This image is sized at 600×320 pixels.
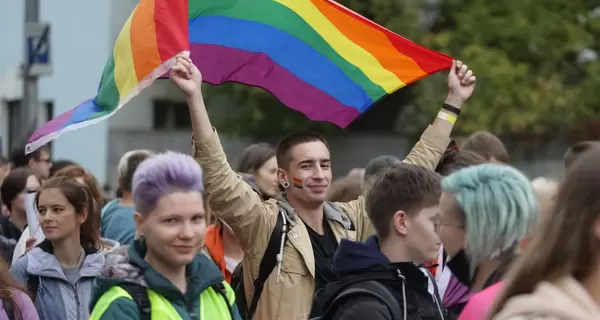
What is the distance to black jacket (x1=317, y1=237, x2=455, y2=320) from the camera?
171 inches

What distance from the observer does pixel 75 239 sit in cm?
664

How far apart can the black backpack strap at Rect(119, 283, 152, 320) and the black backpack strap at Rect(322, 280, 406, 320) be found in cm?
67

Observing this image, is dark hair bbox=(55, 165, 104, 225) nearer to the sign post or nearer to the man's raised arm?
the man's raised arm

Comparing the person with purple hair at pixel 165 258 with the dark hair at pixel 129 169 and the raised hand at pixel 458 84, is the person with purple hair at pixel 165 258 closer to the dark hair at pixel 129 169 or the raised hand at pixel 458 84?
the raised hand at pixel 458 84

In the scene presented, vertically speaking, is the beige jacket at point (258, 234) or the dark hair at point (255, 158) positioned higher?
the dark hair at point (255, 158)

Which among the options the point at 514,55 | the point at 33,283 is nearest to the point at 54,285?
the point at 33,283

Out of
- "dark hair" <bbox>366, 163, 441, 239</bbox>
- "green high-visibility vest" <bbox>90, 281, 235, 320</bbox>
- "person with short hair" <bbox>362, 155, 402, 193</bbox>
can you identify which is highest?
"person with short hair" <bbox>362, 155, 402, 193</bbox>

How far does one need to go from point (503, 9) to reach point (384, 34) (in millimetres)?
18588

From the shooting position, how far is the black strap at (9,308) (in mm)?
5395

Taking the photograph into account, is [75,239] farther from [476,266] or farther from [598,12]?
[598,12]

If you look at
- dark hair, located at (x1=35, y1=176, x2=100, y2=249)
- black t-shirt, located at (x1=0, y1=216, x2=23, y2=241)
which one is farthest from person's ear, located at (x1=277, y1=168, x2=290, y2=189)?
black t-shirt, located at (x1=0, y1=216, x2=23, y2=241)

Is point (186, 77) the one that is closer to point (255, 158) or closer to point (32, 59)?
point (255, 158)

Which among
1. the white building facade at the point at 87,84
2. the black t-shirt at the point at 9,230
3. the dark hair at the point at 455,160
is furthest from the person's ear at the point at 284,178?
the white building facade at the point at 87,84

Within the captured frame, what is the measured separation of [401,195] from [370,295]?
527mm
